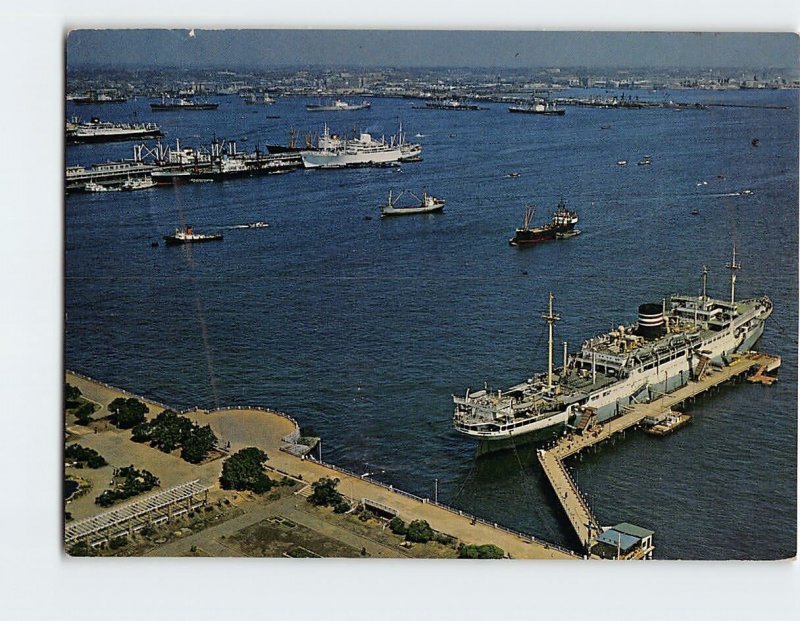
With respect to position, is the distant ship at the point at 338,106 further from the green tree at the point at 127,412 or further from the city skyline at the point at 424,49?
the green tree at the point at 127,412

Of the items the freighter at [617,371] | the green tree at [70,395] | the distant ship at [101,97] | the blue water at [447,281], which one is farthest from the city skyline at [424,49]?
the green tree at [70,395]

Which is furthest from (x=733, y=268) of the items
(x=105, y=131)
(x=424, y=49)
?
(x=105, y=131)

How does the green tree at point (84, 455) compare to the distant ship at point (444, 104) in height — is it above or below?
below

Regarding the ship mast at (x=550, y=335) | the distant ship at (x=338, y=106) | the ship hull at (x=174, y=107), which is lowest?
the ship mast at (x=550, y=335)

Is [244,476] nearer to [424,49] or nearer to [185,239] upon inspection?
[185,239]

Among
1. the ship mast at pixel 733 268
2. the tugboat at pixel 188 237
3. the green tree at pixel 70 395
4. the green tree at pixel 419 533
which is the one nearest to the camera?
the green tree at pixel 419 533

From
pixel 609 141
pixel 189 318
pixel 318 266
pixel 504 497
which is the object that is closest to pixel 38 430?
pixel 189 318

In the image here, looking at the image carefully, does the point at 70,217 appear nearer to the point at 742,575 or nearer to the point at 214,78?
the point at 214,78
